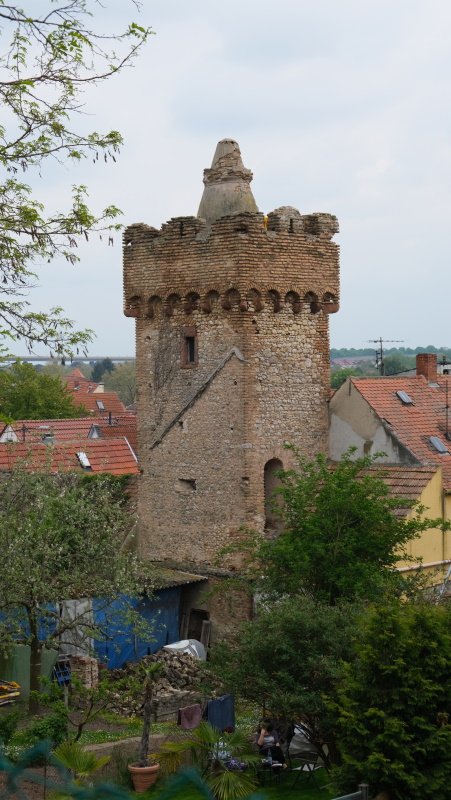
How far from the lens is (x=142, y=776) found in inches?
632

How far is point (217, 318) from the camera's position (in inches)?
910

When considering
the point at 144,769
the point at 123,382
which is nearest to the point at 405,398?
the point at 144,769

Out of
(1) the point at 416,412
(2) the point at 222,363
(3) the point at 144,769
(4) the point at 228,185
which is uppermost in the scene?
(4) the point at 228,185

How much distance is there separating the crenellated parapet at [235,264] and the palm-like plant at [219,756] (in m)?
9.91

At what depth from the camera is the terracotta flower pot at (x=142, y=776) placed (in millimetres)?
16047

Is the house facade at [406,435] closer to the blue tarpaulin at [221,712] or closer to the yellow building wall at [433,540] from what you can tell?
the yellow building wall at [433,540]

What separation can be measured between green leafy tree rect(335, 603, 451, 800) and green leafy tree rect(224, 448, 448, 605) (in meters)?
4.70

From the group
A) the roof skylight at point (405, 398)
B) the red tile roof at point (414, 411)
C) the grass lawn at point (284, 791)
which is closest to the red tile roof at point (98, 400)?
the red tile roof at point (414, 411)

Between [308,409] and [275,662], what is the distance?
8551 mm

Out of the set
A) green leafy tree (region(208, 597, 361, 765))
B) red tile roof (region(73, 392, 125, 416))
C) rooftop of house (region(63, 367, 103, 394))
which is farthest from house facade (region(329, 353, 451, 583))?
rooftop of house (region(63, 367, 103, 394))

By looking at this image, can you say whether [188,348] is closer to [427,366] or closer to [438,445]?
[438,445]

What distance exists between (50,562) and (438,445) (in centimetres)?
1122

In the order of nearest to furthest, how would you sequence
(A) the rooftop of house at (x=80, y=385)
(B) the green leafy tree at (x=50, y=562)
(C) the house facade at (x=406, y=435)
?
(B) the green leafy tree at (x=50, y=562) < (C) the house facade at (x=406, y=435) < (A) the rooftop of house at (x=80, y=385)

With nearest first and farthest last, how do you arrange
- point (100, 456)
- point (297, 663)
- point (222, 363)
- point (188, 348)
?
point (297, 663) < point (222, 363) < point (188, 348) < point (100, 456)
